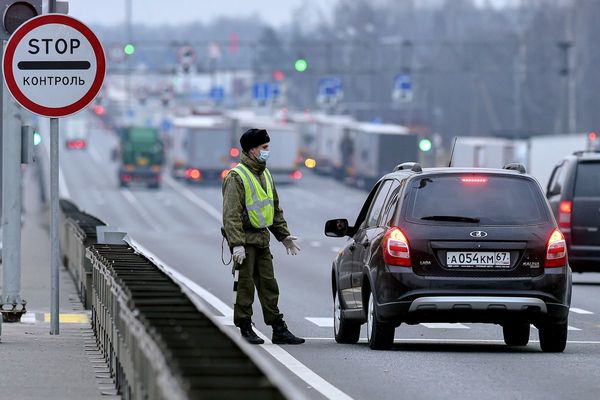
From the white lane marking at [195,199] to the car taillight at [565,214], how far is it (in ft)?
164

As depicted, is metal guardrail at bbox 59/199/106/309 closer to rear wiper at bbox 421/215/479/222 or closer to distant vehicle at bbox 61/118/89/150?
rear wiper at bbox 421/215/479/222

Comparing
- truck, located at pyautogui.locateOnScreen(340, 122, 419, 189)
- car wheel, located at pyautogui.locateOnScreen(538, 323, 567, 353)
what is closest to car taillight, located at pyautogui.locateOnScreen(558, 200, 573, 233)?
car wheel, located at pyautogui.locateOnScreen(538, 323, 567, 353)

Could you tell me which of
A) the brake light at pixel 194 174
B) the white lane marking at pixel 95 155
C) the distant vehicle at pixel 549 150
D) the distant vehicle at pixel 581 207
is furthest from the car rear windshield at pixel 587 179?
the white lane marking at pixel 95 155

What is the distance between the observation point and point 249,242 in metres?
15.3

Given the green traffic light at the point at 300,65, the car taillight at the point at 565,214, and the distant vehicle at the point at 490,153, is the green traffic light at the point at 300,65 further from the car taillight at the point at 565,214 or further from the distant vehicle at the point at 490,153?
the car taillight at the point at 565,214

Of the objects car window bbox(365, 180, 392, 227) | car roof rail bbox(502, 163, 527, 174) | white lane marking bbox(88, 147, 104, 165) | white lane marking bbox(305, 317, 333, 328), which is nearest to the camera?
car roof rail bbox(502, 163, 527, 174)

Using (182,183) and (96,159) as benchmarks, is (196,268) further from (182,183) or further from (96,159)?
(96,159)

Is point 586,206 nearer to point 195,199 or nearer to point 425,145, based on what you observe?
point 425,145

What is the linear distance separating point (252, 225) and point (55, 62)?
1.95 meters

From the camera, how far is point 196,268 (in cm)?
3303

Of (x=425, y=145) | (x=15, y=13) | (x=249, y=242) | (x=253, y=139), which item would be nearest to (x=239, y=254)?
(x=249, y=242)

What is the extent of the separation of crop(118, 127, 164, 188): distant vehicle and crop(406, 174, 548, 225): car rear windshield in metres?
90.3

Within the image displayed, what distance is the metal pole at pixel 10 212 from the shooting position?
680 inches

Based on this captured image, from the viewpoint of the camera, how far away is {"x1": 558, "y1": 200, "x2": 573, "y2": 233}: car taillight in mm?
27406
